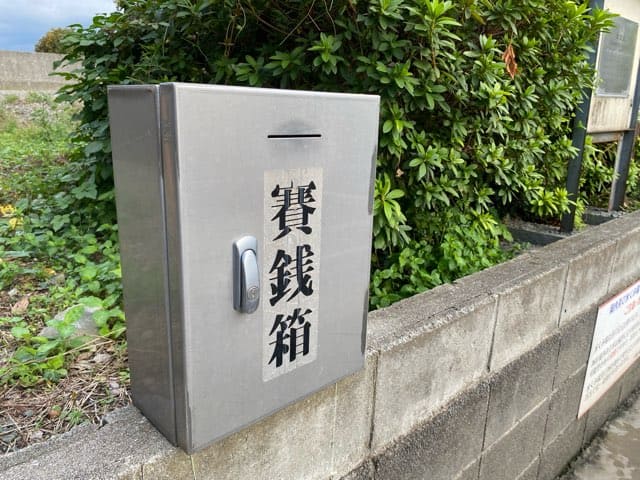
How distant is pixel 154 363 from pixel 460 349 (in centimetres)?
126

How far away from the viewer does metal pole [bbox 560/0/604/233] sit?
340cm

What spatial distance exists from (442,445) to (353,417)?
64cm

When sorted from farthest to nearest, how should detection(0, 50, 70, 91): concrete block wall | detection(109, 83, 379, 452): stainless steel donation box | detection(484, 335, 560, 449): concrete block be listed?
detection(0, 50, 70, 91): concrete block wall
detection(484, 335, 560, 449): concrete block
detection(109, 83, 379, 452): stainless steel donation box

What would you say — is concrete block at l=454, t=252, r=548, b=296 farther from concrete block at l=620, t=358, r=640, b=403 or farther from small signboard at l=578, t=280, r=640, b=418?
concrete block at l=620, t=358, r=640, b=403

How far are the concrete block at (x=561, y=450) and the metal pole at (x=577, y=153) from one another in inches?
50.7

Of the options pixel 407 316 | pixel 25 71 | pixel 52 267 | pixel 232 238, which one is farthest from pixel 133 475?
pixel 25 71

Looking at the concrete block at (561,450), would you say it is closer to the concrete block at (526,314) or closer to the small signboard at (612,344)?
the small signboard at (612,344)

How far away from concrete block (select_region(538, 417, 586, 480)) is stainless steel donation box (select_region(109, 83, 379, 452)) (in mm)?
2233

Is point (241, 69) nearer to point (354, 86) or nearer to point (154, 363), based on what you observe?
point (354, 86)

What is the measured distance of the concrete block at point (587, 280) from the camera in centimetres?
269

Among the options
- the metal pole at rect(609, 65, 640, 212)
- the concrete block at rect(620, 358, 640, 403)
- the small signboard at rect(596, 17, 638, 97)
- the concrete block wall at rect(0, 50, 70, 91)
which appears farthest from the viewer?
the concrete block wall at rect(0, 50, 70, 91)

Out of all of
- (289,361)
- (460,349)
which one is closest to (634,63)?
(460,349)

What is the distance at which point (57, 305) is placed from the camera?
2.07 meters

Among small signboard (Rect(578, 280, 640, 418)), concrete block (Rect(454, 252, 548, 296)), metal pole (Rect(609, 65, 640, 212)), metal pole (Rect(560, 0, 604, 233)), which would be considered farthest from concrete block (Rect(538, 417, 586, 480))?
metal pole (Rect(609, 65, 640, 212))
